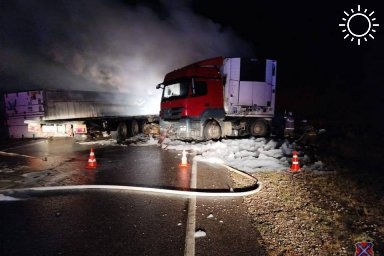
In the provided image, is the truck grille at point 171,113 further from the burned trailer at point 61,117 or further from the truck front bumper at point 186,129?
the burned trailer at point 61,117

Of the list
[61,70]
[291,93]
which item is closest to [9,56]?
[61,70]

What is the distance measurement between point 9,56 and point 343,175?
95.8 feet

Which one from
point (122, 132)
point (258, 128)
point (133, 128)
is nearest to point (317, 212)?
point (258, 128)

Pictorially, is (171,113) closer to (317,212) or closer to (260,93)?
(260,93)

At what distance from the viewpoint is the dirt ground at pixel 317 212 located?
365 cm

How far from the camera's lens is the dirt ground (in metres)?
3.65

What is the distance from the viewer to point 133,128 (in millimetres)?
15234

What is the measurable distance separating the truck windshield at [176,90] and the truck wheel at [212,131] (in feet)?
5.42

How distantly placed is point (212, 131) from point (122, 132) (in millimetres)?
4722

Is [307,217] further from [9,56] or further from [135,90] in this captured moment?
[9,56]

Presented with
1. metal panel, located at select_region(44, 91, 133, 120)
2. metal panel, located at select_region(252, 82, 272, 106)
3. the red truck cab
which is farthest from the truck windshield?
metal panel, located at select_region(44, 91, 133, 120)

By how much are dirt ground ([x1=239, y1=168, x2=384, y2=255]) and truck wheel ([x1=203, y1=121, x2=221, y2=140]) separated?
5.45 metres

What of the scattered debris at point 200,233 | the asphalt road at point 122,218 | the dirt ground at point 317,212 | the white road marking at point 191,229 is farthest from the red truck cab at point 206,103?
the scattered debris at point 200,233

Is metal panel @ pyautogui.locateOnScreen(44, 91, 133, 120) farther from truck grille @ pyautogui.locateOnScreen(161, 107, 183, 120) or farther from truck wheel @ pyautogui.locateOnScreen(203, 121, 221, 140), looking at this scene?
truck wheel @ pyautogui.locateOnScreen(203, 121, 221, 140)
